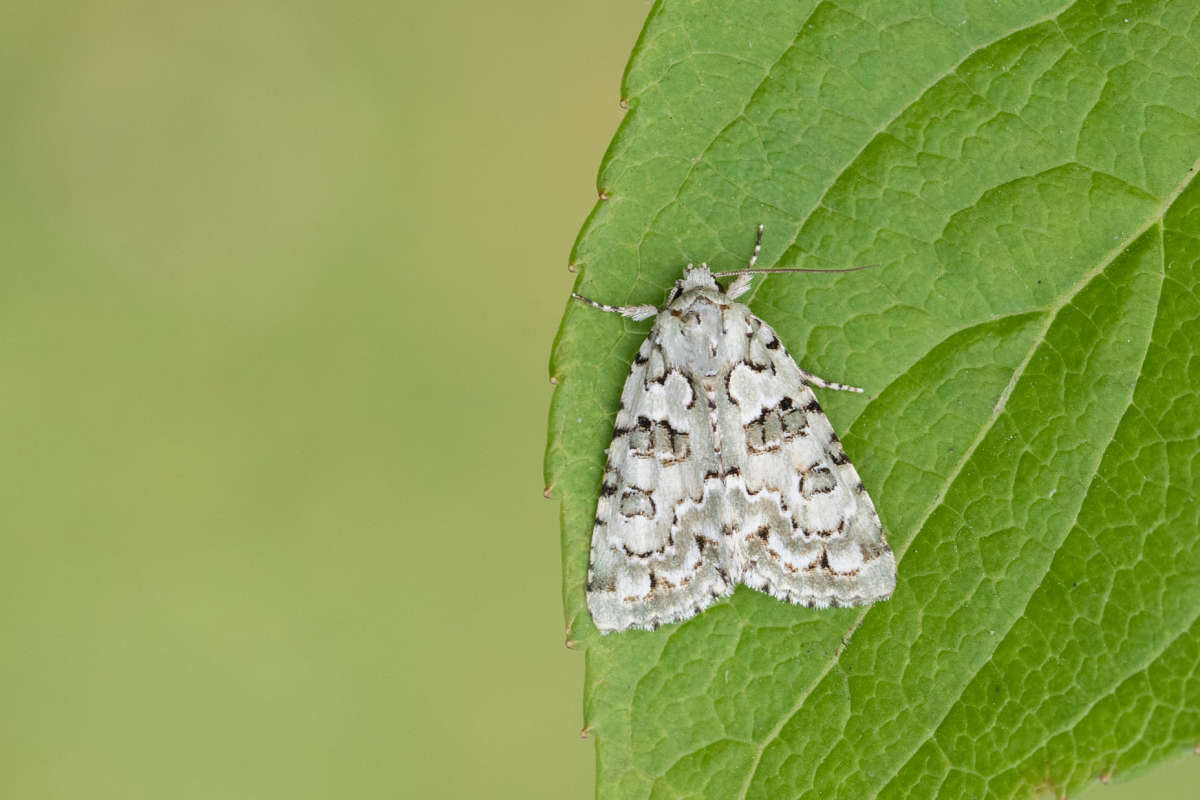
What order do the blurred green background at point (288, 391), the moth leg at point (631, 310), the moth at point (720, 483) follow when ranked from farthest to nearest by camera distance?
the blurred green background at point (288, 391)
the moth at point (720, 483)
the moth leg at point (631, 310)

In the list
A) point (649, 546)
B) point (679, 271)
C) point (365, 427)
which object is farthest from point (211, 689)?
point (679, 271)

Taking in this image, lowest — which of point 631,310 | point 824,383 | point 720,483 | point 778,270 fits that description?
point 720,483

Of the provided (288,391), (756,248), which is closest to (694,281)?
(756,248)

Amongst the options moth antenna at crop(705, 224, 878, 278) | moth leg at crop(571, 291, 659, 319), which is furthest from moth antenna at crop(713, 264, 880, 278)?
moth leg at crop(571, 291, 659, 319)

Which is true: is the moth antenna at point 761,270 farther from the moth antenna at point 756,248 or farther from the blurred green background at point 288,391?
the blurred green background at point 288,391

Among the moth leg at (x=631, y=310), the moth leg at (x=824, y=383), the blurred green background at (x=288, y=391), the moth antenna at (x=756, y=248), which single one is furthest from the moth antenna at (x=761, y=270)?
the blurred green background at (x=288, y=391)

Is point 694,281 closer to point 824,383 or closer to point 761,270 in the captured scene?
point 761,270

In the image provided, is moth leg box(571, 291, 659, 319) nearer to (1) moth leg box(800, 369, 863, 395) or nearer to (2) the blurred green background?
(1) moth leg box(800, 369, 863, 395)

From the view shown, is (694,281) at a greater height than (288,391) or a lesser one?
greater
